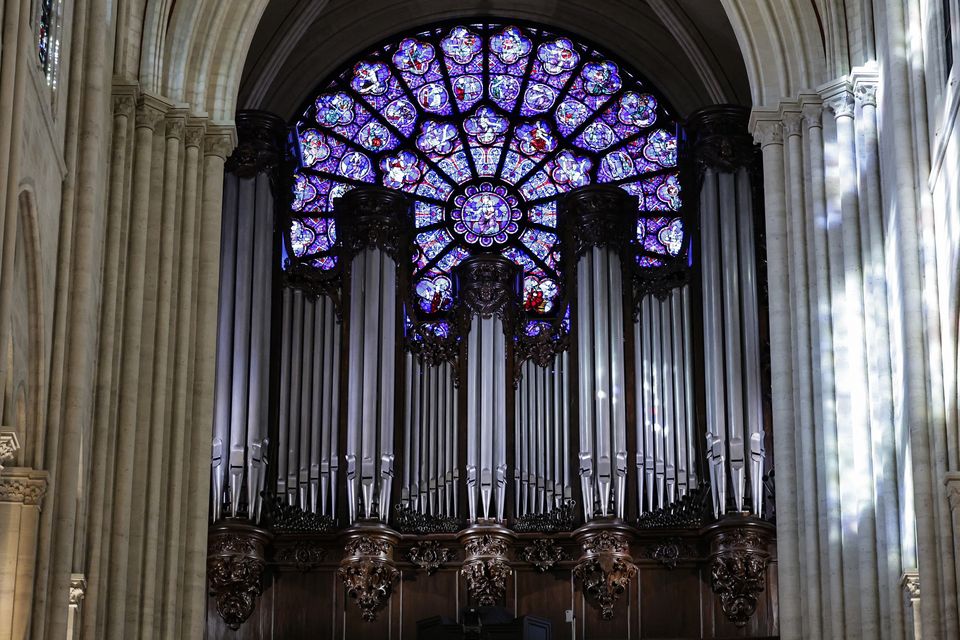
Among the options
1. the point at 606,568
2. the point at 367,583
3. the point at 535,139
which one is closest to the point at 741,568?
the point at 606,568

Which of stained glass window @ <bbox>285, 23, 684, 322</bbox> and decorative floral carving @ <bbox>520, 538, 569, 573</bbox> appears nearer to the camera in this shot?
decorative floral carving @ <bbox>520, 538, 569, 573</bbox>

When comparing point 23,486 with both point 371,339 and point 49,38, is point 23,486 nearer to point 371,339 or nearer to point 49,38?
point 49,38

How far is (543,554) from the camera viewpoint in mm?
20578

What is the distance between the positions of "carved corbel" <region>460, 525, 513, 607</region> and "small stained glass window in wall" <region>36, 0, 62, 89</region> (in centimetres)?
720

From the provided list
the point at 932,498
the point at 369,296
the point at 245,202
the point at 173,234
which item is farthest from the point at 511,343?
the point at 932,498

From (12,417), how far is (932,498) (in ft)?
22.9

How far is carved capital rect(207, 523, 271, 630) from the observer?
19953 mm

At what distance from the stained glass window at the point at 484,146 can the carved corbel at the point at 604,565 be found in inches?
119

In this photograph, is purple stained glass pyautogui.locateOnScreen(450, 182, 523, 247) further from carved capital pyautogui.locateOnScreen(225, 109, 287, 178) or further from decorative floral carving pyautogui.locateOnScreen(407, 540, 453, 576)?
decorative floral carving pyautogui.locateOnScreen(407, 540, 453, 576)

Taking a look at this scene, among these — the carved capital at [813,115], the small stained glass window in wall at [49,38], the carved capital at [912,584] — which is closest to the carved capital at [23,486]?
the small stained glass window in wall at [49,38]

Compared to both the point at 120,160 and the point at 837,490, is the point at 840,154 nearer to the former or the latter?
the point at 837,490

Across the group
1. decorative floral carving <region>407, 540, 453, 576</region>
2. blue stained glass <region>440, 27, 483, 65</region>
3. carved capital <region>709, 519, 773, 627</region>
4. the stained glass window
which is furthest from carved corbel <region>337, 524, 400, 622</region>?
blue stained glass <region>440, 27, 483, 65</region>

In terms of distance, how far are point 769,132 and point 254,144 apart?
6.15 meters

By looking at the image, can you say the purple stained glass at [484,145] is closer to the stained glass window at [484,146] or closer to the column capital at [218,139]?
the stained glass window at [484,146]
